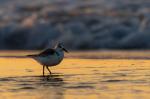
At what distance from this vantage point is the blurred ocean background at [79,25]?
22.5 m

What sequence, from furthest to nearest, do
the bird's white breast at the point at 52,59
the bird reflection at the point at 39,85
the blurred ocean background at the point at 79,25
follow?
the blurred ocean background at the point at 79,25, the bird's white breast at the point at 52,59, the bird reflection at the point at 39,85

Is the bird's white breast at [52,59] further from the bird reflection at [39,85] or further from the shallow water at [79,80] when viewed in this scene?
the bird reflection at [39,85]

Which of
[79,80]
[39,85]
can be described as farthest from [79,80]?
[39,85]

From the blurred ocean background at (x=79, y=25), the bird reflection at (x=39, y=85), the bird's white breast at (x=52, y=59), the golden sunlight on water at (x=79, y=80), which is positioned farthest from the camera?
the blurred ocean background at (x=79, y=25)

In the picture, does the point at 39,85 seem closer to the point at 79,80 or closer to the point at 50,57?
the point at 79,80

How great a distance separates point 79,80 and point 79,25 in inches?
480

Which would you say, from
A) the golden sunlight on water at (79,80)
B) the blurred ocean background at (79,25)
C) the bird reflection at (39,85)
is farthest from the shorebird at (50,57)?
the blurred ocean background at (79,25)

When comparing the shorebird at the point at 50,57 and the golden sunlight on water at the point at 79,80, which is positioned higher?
the shorebird at the point at 50,57

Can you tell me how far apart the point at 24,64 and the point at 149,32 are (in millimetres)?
7857

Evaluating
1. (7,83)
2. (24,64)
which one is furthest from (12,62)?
(7,83)

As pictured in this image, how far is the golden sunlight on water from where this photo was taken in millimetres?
10454

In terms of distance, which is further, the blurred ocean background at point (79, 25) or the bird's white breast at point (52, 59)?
the blurred ocean background at point (79, 25)

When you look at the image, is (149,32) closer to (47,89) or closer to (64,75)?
(64,75)

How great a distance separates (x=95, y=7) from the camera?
27484 mm
